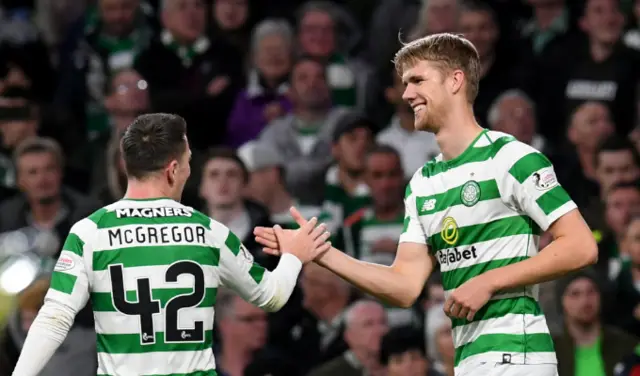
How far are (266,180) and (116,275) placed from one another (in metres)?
5.24

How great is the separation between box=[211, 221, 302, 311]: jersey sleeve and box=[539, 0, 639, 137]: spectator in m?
5.42

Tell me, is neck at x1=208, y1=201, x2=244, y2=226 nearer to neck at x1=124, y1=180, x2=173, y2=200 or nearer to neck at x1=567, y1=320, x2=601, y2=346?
neck at x1=567, y1=320, x2=601, y2=346

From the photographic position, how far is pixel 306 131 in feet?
34.8

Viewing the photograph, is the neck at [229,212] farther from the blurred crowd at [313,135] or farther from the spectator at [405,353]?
the spectator at [405,353]

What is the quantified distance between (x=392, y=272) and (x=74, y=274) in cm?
130

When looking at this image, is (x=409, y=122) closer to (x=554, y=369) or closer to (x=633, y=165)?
(x=633, y=165)

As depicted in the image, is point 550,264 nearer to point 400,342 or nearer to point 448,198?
point 448,198

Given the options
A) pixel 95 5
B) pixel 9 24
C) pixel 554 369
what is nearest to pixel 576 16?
pixel 95 5

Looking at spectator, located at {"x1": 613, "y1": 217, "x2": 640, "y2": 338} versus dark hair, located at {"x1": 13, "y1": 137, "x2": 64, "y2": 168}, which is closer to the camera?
spectator, located at {"x1": 613, "y1": 217, "x2": 640, "y2": 338}

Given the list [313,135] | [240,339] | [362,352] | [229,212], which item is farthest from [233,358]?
[313,135]

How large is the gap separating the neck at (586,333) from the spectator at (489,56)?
247 centimetres

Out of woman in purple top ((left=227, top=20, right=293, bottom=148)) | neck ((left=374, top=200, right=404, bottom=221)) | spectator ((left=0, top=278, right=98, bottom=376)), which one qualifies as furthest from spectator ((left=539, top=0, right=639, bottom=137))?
spectator ((left=0, top=278, right=98, bottom=376))

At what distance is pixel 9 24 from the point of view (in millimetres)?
12086

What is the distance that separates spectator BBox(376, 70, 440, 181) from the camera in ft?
33.2
